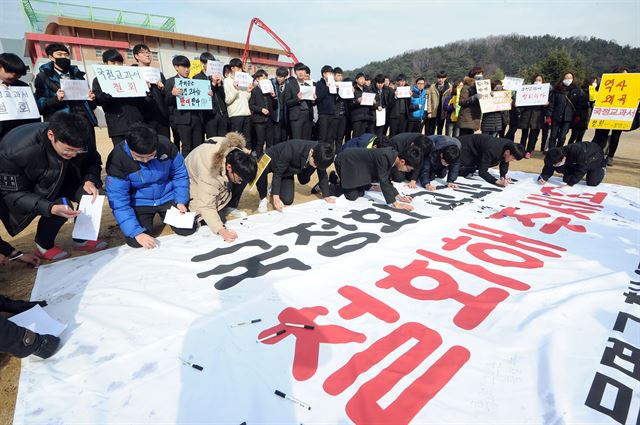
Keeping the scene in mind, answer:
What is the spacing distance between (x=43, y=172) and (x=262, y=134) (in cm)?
370

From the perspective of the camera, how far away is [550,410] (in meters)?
1.35

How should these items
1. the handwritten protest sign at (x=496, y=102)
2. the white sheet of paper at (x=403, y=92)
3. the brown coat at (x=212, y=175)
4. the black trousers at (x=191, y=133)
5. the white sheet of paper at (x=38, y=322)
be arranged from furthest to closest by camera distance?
the white sheet of paper at (x=403, y=92) < the handwritten protest sign at (x=496, y=102) < the black trousers at (x=191, y=133) < the brown coat at (x=212, y=175) < the white sheet of paper at (x=38, y=322)

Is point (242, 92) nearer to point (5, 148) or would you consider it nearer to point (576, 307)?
point (5, 148)

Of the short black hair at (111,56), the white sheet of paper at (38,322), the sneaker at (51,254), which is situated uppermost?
the short black hair at (111,56)

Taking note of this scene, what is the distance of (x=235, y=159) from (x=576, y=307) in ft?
8.31

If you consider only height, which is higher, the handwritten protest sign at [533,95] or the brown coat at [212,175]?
the handwritten protest sign at [533,95]

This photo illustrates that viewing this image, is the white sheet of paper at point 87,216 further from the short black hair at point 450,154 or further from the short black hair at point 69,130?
the short black hair at point 450,154

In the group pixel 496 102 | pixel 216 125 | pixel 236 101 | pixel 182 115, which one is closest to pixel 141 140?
pixel 182 115

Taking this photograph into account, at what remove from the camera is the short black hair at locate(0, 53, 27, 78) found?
301 cm

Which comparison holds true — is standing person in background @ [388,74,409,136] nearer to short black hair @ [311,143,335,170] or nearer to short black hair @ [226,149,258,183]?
short black hair @ [311,143,335,170]

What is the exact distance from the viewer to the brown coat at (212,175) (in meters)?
2.93

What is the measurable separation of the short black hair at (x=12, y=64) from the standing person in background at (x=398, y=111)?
6.19 meters

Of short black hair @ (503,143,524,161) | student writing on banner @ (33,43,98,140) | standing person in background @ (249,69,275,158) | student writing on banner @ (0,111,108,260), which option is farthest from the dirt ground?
short black hair @ (503,143,524,161)

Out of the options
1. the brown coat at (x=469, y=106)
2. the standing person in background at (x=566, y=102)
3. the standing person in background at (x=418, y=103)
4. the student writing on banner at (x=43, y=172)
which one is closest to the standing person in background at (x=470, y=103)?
the brown coat at (x=469, y=106)
